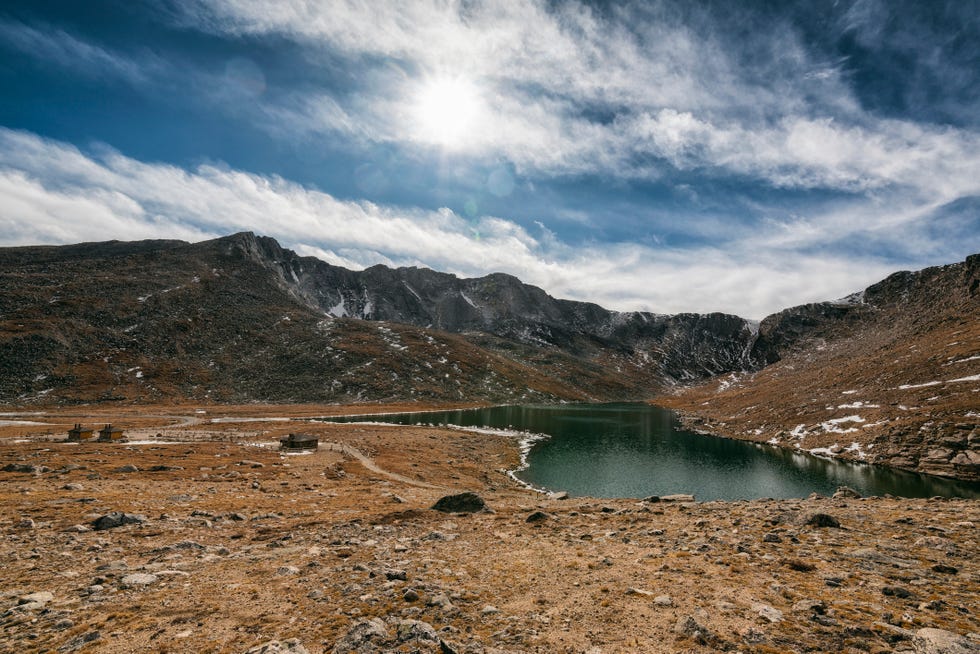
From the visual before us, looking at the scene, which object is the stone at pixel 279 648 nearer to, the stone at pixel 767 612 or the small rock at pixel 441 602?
the small rock at pixel 441 602

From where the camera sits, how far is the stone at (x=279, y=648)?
329 inches

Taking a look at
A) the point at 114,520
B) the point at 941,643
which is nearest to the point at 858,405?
the point at 941,643

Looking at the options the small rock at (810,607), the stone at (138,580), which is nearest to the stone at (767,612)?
the small rock at (810,607)

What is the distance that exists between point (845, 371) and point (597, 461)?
10107 centimetres

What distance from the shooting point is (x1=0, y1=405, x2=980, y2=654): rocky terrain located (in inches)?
364

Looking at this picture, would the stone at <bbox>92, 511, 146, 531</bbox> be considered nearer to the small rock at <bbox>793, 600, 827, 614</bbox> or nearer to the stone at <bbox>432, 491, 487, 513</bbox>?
the stone at <bbox>432, 491, 487, 513</bbox>

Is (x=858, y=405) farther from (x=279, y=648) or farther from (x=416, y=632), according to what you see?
(x=279, y=648)

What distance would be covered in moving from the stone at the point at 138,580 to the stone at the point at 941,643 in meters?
19.1

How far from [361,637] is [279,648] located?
5.17 ft

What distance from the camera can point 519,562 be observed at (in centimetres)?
Result: 1495

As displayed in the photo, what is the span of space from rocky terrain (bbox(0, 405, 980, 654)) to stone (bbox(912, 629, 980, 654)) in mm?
45

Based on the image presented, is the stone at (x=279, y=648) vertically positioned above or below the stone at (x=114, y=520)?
above

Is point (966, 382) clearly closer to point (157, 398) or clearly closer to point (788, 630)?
point (788, 630)

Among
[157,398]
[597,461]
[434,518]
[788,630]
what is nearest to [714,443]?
[597,461]
